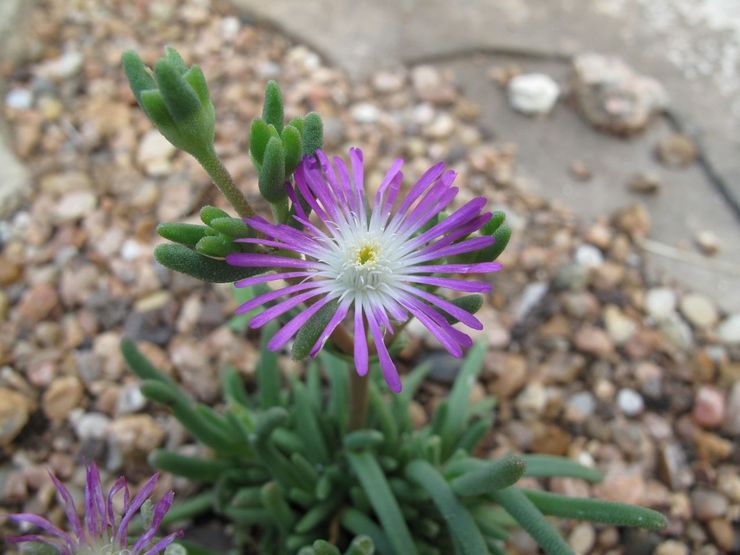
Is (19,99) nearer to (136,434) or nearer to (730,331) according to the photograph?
(136,434)

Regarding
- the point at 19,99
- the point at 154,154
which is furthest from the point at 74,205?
the point at 19,99

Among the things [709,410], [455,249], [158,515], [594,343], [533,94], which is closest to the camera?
[158,515]

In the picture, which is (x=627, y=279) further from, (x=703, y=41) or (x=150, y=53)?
(x=150, y=53)

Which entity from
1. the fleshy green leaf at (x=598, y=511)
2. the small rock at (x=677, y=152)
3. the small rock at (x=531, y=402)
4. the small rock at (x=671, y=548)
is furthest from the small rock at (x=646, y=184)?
the fleshy green leaf at (x=598, y=511)

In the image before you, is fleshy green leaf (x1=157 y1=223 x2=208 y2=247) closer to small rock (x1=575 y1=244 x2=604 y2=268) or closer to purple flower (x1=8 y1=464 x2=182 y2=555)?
purple flower (x1=8 y1=464 x2=182 y2=555)

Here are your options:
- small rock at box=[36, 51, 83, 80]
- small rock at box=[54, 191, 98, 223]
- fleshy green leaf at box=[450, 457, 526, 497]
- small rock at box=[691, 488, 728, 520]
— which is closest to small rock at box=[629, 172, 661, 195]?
small rock at box=[691, 488, 728, 520]

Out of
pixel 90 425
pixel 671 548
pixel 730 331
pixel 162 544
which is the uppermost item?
pixel 730 331

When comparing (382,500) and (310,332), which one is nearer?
(310,332)

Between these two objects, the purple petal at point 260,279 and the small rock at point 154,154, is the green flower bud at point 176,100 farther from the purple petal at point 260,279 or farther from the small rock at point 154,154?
the small rock at point 154,154

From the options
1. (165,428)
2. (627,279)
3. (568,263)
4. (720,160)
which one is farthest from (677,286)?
(165,428)
